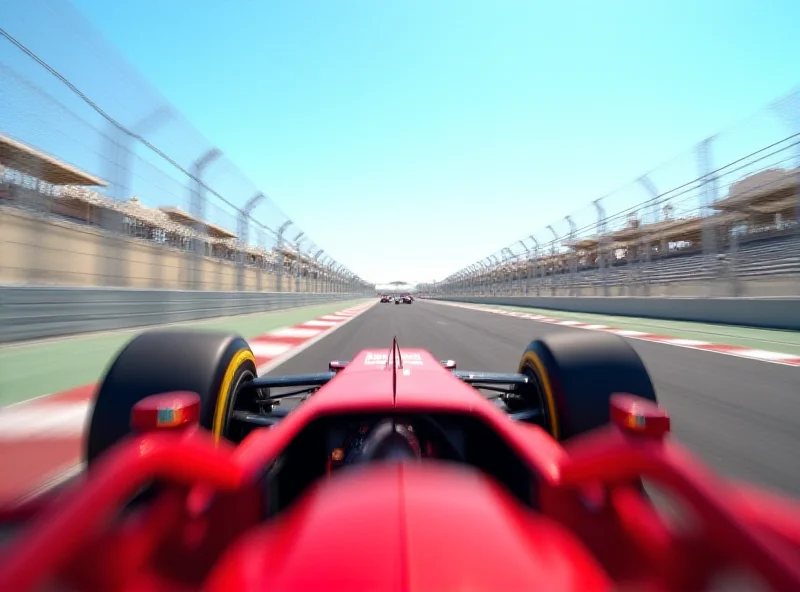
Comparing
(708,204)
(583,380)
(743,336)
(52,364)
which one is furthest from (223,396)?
(708,204)

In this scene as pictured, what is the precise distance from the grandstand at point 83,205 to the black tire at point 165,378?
4.51 metres

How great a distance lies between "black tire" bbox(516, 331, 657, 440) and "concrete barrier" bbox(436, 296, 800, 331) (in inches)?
369

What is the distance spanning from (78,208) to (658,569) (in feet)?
23.4

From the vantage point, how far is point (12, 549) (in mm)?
650

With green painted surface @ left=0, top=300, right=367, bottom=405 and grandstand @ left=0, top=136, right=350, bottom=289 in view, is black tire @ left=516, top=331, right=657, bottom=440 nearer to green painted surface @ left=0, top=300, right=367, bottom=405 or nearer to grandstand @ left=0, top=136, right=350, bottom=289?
green painted surface @ left=0, top=300, right=367, bottom=405

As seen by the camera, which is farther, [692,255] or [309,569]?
[692,255]

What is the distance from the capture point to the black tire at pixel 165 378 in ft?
5.29

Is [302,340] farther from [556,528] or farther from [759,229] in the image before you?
[759,229]

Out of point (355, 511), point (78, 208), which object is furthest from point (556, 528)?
point (78, 208)

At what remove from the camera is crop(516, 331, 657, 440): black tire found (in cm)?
174

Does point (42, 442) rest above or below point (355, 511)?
below

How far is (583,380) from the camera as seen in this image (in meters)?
1.78

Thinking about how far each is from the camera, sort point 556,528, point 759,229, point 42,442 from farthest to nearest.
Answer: point 759,229 → point 42,442 → point 556,528

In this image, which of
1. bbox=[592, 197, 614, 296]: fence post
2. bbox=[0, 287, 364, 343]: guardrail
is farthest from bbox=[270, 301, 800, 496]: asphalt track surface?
bbox=[592, 197, 614, 296]: fence post
